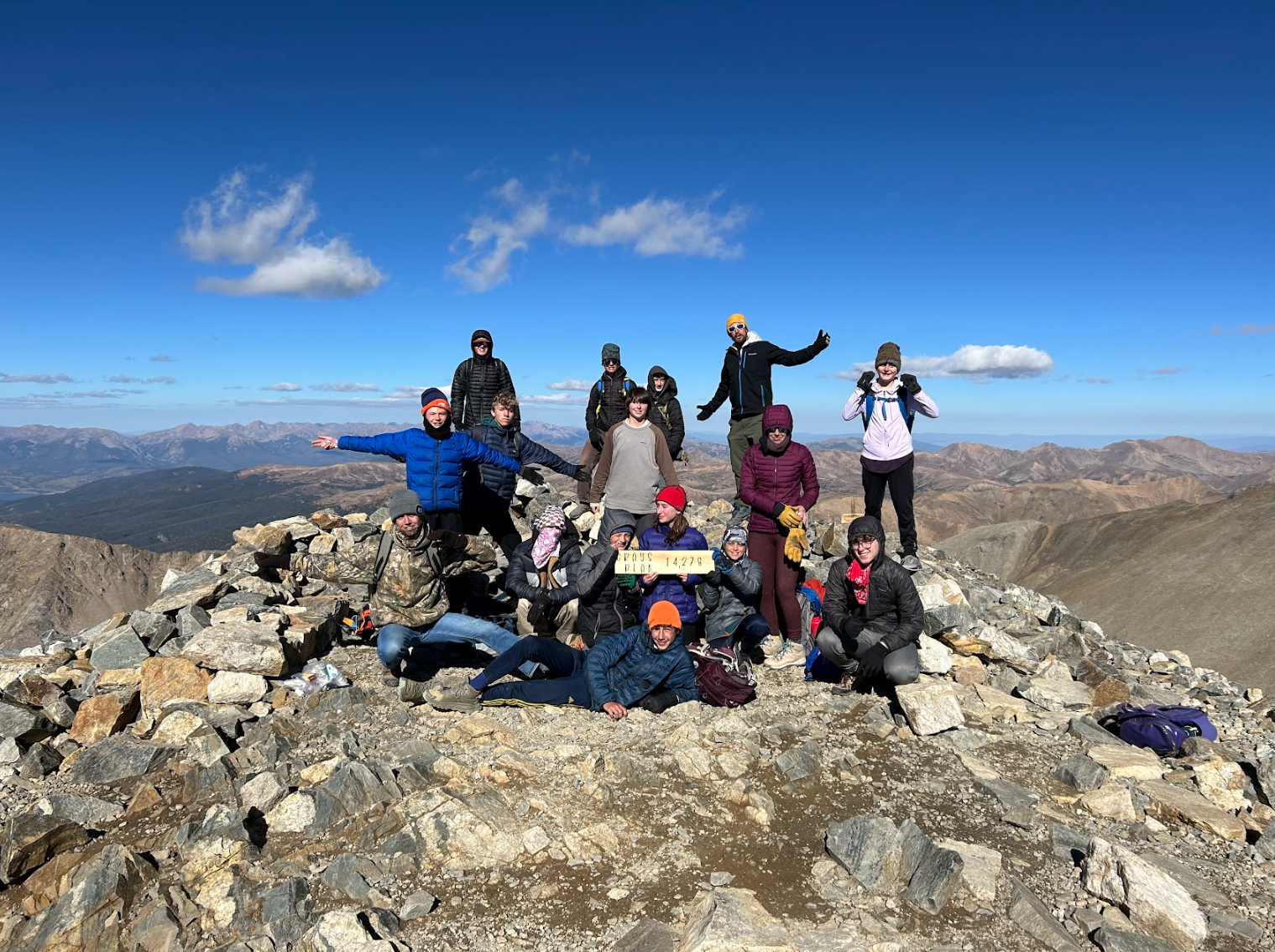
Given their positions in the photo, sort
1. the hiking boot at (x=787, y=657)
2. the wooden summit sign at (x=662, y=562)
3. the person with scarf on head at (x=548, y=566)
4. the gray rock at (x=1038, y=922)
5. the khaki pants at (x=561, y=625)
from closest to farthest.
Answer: the gray rock at (x=1038, y=922) < the wooden summit sign at (x=662, y=562) < the person with scarf on head at (x=548, y=566) < the hiking boot at (x=787, y=657) < the khaki pants at (x=561, y=625)

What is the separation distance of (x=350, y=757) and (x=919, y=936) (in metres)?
5.58

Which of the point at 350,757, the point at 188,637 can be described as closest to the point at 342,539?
the point at 188,637

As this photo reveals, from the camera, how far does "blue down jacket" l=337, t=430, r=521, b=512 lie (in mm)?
8609

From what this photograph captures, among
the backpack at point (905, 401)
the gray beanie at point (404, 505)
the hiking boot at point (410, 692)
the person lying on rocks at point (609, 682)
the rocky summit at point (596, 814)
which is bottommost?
the rocky summit at point (596, 814)

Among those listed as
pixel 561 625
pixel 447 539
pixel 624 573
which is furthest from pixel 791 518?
pixel 447 539

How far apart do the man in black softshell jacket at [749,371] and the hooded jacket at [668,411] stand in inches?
33.4

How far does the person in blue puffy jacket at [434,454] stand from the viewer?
28.0 ft

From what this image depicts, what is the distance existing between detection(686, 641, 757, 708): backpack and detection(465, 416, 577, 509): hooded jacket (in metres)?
3.26

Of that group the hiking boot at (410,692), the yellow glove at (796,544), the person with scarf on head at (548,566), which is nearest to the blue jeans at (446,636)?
the hiking boot at (410,692)

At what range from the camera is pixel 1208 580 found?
31.9 metres

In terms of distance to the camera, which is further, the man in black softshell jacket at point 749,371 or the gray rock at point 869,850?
the man in black softshell jacket at point 749,371

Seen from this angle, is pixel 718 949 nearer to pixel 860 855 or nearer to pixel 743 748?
pixel 860 855

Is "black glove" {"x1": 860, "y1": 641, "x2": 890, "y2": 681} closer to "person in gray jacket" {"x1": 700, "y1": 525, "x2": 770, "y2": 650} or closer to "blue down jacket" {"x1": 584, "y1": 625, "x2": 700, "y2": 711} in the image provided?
"person in gray jacket" {"x1": 700, "y1": 525, "x2": 770, "y2": 650}

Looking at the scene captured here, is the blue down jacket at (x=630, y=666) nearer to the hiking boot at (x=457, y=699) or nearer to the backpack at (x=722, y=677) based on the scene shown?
the backpack at (x=722, y=677)
